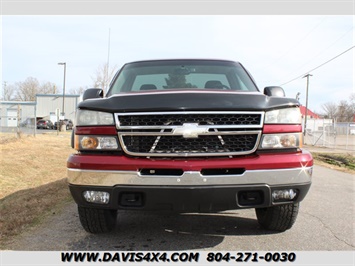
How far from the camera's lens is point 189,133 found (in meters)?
2.73

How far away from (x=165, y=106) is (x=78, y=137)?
882 mm

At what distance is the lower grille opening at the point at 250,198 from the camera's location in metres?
2.73

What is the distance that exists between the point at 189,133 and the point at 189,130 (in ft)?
0.08

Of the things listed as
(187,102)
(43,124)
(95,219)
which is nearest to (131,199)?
(95,219)

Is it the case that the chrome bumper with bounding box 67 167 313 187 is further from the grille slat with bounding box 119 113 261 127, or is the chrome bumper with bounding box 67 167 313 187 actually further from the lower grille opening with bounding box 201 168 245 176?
the grille slat with bounding box 119 113 261 127

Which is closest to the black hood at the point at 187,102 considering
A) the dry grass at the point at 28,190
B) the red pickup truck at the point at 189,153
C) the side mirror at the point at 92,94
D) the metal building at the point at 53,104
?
the red pickup truck at the point at 189,153

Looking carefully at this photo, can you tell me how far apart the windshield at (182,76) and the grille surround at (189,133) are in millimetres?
1218

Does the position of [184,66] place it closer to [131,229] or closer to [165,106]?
[165,106]

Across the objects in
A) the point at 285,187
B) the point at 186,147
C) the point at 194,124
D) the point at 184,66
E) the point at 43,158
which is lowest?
the point at 43,158

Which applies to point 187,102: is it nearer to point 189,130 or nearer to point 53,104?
point 189,130

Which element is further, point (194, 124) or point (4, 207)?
point (4, 207)

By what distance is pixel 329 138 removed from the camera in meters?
26.0

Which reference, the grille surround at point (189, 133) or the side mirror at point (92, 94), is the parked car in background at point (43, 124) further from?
the grille surround at point (189, 133)

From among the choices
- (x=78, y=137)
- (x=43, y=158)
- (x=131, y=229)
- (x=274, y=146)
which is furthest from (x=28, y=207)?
(x=43, y=158)
